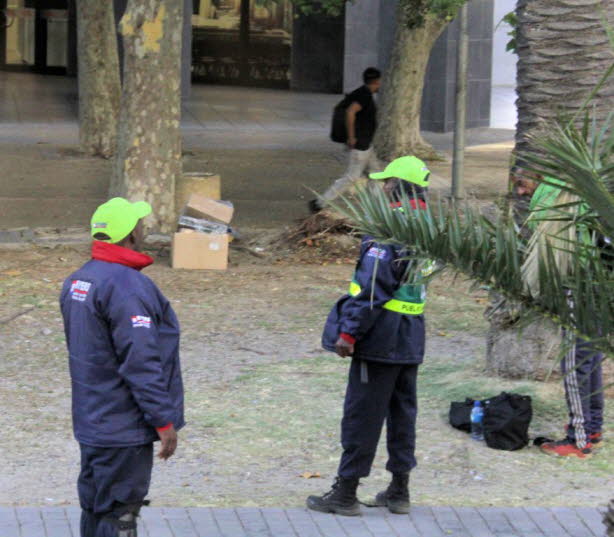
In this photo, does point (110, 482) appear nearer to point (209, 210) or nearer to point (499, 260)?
point (499, 260)

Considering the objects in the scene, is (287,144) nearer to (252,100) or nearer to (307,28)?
(252,100)

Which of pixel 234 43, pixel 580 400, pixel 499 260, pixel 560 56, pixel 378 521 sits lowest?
pixel 378 521

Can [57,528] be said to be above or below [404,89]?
below

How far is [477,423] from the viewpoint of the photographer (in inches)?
273

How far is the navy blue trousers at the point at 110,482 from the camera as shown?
15.0 feet

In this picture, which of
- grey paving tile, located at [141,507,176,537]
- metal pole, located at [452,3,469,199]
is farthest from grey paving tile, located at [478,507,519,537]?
metal pole, located at [452,3,469,199]

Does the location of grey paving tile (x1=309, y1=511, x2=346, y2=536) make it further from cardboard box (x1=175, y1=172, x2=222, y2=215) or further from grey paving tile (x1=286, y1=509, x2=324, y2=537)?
cardboard box (x1=175, y1=172, x2=222, y2=215)

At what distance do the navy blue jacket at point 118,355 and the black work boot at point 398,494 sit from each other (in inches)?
61.4

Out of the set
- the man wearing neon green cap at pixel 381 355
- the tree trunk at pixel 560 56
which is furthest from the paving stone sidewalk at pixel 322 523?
the tree trunk at pixel 560 56

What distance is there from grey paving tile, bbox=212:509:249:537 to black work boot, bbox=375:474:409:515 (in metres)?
0.77

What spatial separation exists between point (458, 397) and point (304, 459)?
1417 millimetres

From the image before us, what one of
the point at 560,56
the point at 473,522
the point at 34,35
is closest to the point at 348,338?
the point at 473,522

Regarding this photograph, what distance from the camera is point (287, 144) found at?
21.2m

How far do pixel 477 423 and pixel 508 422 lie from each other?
267 millimetres
